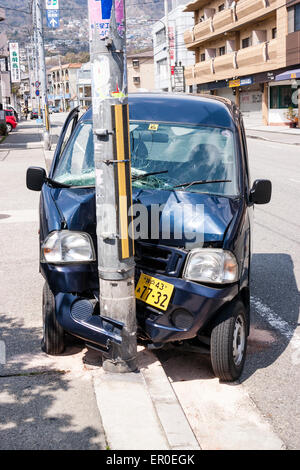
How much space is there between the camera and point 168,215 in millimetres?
4270

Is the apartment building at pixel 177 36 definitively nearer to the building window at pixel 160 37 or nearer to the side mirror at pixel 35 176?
the building window at pixel 160 37

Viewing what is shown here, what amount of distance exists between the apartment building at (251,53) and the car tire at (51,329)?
3602 centimetres

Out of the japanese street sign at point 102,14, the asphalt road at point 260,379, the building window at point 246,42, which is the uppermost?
the building window at point 246,42

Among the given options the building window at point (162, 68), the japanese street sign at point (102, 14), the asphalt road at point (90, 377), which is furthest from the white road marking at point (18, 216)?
the building window at point (162, 68)

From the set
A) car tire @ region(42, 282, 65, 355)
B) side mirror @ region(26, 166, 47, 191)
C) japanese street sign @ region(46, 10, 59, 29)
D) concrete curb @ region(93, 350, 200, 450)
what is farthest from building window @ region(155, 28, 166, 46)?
concrete curb @ region(93, 350, 200, 450)

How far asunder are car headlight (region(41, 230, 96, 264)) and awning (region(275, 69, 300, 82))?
3600 cm

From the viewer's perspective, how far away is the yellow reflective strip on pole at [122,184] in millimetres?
4008

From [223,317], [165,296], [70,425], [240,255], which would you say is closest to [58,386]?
[70,425]

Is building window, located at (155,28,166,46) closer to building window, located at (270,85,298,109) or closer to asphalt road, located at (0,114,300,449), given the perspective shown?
building window, located at (270,85,298,109)

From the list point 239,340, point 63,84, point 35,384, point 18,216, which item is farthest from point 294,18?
point 63,84

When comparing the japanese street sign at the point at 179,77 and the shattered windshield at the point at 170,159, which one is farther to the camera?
the japanese street sign at the point at 179,77

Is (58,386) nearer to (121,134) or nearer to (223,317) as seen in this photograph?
(223,317)

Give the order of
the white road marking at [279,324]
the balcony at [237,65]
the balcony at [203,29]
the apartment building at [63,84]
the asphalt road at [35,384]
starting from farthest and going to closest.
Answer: the apartment building at [63,84]
the balcony at [203,29]
the balcony at [237,65]
the white road marking at [279,324]
the asphalt road at [35,384]
